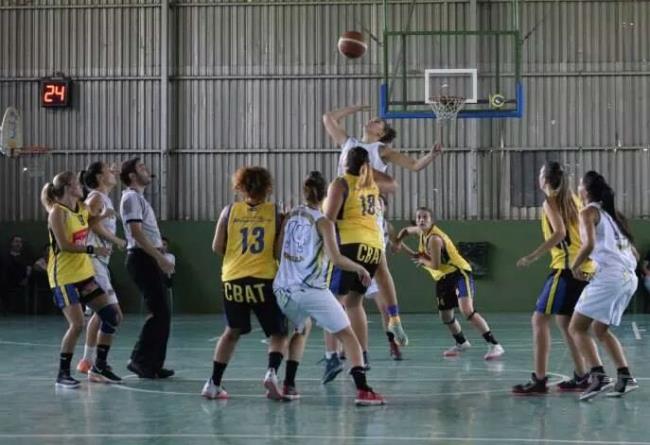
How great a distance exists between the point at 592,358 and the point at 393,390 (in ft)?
5.79

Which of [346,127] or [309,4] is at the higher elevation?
[309,4]

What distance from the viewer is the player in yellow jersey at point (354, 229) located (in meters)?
9.40

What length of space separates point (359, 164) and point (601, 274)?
222cm

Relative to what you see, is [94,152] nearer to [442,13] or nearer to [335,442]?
[442,13]

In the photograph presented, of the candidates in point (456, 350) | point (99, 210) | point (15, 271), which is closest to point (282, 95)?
point (15, 271)

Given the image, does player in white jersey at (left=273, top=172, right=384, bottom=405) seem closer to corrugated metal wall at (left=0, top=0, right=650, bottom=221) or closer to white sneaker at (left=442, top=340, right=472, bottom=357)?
white sneaker at (left=442, top=340, right=472, bottom=357)

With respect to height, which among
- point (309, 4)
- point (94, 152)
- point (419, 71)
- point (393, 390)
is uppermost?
point (309, 4)

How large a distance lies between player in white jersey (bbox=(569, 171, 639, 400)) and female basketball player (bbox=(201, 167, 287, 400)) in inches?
93.6

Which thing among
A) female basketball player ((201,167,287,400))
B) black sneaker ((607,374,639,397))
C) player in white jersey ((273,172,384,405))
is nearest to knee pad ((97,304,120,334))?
female basketball player ((201,167,287,400))

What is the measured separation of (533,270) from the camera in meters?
22.4

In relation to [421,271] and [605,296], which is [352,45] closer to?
[605,296]

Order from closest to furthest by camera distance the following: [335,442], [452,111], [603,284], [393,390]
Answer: [335,442] < [603,284] < [393,390] < [452,111]

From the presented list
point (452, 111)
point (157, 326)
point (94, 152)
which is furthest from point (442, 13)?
point (157, 326)

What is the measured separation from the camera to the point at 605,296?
28.1ft
